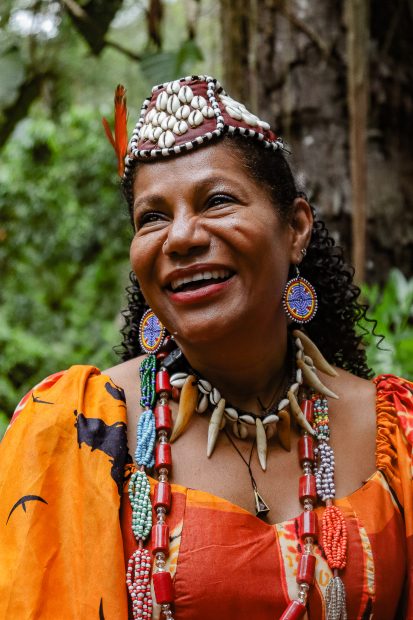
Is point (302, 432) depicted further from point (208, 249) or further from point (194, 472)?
point (208, 249)

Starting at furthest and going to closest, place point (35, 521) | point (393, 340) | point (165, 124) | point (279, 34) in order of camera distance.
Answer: point (279, 34), point (393, 340), point (165, 124), point (35, 521)

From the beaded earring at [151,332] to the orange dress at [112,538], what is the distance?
0.18m

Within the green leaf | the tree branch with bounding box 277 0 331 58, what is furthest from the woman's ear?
the green leaf

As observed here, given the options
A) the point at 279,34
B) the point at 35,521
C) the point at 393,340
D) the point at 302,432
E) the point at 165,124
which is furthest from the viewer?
the point at 279,34

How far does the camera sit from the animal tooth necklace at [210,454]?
1.76m

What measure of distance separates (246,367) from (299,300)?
0.24m

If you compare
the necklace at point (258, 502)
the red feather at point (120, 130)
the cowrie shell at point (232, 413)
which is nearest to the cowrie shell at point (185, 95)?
the red feather at point (120, 130)

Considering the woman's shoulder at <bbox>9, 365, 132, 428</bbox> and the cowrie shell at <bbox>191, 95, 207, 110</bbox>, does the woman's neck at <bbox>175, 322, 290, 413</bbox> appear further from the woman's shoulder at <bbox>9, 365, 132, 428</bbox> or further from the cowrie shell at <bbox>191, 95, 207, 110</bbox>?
the cowrie shell at <bbox>191, 95, 207, 110</bbox>

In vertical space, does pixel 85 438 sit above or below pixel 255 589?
above

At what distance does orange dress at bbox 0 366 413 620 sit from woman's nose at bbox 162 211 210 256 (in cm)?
41

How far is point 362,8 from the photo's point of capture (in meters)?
3.35

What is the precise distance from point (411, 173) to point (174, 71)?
1267 mm

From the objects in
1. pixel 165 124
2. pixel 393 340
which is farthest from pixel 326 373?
pixel 393 340

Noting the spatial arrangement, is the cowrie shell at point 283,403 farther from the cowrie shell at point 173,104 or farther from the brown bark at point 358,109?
the brown bark at point 358,109
